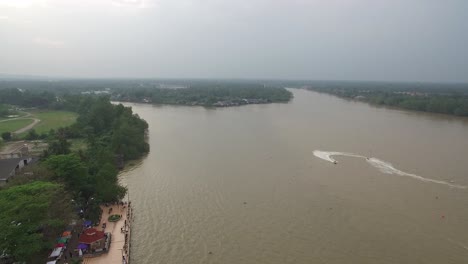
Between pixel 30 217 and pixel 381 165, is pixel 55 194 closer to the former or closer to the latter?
pixel 30 217

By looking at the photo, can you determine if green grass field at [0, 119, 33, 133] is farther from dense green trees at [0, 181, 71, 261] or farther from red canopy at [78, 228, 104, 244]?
red canopy at [78, 228, 104, 244]

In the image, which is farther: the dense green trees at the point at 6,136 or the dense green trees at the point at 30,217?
the dense green trees at the point at 6,136

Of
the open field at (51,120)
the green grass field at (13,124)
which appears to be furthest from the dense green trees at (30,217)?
the green grass field at (13,124)

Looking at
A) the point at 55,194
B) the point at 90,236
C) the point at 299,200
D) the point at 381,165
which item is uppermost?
the point at 55,194

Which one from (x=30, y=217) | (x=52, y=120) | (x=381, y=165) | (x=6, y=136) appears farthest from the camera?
(x=52, y=120)

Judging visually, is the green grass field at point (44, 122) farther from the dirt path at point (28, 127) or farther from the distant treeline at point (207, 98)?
the distant treeline at point (207, 98)

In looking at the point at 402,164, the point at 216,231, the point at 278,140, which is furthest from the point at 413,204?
the point at 278,140

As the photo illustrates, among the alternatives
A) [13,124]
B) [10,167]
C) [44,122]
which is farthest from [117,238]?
[44,122]
